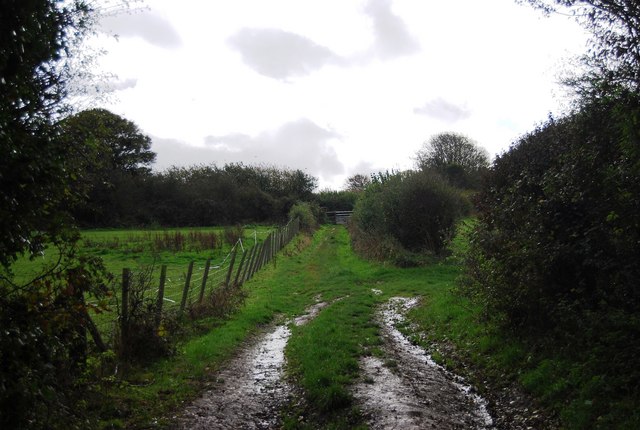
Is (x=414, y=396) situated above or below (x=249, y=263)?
below

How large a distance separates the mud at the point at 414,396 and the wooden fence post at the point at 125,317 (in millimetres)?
4608

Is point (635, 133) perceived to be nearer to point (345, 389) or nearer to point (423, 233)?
point (345, 389)

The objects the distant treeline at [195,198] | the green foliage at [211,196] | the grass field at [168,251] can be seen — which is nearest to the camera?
the grass field at [168,251]

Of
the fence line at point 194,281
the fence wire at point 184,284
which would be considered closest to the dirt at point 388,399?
the fence line at point 194,281

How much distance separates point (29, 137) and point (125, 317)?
221 inches

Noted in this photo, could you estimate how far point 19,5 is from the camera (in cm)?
475

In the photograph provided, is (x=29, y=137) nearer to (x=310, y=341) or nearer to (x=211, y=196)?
(x=310, y=341)

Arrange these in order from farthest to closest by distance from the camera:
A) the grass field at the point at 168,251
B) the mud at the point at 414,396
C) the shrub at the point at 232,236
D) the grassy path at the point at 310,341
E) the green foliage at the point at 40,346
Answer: the shrub at the point at 232,236 < the grass field at the point at 168,251 < the grassy path at the point at 310,341 < the mud at the point at 414,396 < the green foliage at the point at 40,346

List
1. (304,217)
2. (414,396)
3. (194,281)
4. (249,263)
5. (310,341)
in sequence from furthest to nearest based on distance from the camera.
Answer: (304,217) < (249,263) < (194,281) < (310,341) < (414,396)

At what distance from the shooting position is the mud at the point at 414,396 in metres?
6.98

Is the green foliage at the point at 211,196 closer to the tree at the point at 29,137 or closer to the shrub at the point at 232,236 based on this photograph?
the shrub at the point at 232,236

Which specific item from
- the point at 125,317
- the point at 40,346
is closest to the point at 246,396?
the point at 125,317

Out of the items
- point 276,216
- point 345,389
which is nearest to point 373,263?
point 345,389

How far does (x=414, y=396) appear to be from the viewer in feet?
26.0
